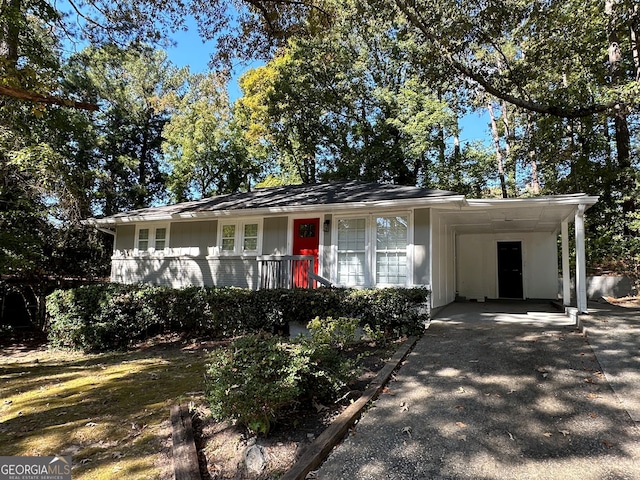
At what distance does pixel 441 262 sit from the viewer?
30.4 ft

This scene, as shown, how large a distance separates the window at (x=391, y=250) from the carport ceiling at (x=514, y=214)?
1110 mm

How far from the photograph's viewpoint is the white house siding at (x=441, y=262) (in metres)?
8.27

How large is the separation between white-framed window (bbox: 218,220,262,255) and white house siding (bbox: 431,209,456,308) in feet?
14.8

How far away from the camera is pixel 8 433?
4.00m

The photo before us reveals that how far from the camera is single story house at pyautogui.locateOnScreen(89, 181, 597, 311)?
8008 mm

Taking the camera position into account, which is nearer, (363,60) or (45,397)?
(45,397)

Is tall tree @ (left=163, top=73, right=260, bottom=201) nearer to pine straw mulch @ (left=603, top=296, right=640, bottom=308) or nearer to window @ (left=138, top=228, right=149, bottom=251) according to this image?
window @ (left=138, top=228, right=149, bottom=251)

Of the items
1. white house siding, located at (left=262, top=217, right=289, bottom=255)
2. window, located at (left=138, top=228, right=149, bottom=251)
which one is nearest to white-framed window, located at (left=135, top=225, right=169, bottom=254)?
window, located at (left=138, top=228, right=149, bottom=251)

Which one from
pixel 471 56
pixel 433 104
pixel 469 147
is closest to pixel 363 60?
pixel 433 104

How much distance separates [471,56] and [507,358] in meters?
10.8

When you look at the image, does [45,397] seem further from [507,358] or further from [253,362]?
[507,358]

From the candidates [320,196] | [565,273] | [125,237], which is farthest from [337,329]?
Answer: [125,237]

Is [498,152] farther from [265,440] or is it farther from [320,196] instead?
[265,440]

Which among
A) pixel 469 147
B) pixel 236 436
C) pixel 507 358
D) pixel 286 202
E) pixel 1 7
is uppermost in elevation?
pixel 469 147
